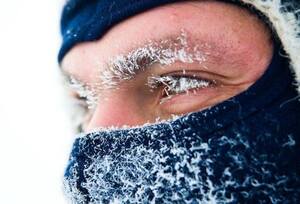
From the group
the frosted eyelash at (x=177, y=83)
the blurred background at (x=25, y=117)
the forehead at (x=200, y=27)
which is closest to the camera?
the forehead at (x=200, y=27)

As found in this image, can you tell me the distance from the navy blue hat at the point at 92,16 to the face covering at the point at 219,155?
1.52ft

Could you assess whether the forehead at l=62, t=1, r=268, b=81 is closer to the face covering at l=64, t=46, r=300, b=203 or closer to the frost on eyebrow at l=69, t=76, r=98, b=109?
the face covering at l=64, t=46, r=300, b=203

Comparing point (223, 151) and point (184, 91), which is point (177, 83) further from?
point (223, 151)

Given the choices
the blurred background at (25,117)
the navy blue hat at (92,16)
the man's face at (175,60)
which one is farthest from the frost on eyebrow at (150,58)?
the blurred background at (25,117)

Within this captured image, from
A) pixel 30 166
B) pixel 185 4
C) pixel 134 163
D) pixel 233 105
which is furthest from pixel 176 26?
pixel 30 166

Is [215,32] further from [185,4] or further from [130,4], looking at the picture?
[130,4]

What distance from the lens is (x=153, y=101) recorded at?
1.81 metres

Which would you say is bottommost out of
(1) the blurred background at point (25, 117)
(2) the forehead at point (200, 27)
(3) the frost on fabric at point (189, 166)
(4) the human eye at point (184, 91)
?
(1) the blurred background at point (25, 117)

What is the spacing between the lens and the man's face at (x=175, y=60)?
5.24 feet

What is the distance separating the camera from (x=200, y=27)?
5.27 feet

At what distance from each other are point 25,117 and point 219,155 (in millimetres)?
4904

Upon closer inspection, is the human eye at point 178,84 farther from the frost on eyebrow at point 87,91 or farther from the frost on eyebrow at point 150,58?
the frost on eyebrow at point 87,91

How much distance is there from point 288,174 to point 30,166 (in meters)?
5.32

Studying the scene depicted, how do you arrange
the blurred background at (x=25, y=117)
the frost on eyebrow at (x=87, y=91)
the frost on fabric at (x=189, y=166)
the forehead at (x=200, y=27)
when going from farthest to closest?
the blurred background at (x=25, y=117), the frost on eyebrow at (x=87, y=91), the forehead at (x=200, y=27), the frost on fabric at (x=189, y=166)
